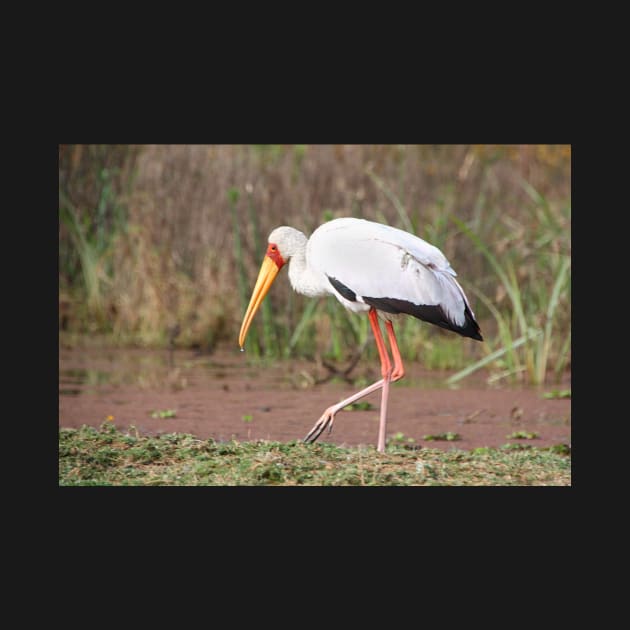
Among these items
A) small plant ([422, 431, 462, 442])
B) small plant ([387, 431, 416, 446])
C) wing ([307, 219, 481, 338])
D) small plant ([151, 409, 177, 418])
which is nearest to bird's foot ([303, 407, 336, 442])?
wing ([307, 219, 481, 338])

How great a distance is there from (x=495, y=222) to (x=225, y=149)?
3.47 meters

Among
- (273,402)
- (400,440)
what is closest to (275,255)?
(400,440)

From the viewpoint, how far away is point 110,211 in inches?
538

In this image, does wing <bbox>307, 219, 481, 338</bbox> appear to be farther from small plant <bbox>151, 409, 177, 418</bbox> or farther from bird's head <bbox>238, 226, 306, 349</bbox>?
small plant <bbox>151, 409, 177, 418</bbox>

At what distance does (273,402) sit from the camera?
9797 millimetres

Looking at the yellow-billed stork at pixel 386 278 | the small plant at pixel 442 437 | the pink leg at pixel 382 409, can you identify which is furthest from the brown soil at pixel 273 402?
the yellow-billed stork at pixel 386 278

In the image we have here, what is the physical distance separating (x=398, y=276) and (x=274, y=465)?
1.57 meters

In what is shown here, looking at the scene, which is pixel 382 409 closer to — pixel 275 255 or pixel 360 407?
pixel 275 255

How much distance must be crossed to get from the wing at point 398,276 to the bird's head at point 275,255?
0.53 meters

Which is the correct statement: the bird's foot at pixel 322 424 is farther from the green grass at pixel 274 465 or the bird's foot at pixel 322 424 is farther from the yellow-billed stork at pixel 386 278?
the green grass at pixel 274 465

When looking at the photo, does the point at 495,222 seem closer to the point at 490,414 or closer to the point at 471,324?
the point at 490,414

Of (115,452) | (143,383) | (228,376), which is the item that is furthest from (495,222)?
(115,452)

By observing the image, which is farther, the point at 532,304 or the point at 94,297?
the point at 94,297

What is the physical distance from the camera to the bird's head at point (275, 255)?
7548mm
